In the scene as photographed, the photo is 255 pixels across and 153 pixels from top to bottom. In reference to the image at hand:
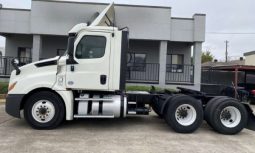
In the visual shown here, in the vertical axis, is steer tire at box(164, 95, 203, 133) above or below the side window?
below

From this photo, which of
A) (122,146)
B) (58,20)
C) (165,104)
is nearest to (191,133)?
(165,104)

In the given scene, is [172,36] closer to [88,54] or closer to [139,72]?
[139,72]

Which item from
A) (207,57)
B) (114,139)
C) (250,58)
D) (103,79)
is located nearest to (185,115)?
(114,139)

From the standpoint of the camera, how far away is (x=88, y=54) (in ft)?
27.6

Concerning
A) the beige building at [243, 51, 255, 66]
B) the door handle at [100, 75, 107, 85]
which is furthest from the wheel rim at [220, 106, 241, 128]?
the beige building at [243, 51, 255, 66]

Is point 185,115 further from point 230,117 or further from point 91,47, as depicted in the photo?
point 91,47

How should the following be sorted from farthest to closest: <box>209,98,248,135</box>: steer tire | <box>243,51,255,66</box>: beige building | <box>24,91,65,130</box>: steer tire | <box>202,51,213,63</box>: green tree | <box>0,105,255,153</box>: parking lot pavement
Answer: <box>202,51,213,63</box>: green tree, <box>243,51,255,66</box>: beige building, <box>209,98,248,135</box>: steer tire, <box>24,91,65,130</box>: steer tire, <box>0,105,255,153</box>: parking lot pavement

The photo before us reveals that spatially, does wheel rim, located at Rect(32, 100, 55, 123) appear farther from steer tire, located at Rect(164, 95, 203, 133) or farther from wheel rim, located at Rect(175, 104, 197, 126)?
wheel rim, located at Rect(175, 104, 197, 126)

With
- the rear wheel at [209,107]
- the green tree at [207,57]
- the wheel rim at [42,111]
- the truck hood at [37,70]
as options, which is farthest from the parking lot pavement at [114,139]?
the green tree at [207,57]

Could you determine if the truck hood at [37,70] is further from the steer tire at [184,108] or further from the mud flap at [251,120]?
the mud flap at [251,120]

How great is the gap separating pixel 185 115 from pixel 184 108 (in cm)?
22

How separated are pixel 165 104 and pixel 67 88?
287cm

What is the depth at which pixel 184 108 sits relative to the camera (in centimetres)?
850

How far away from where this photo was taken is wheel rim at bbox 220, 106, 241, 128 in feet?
28.3
